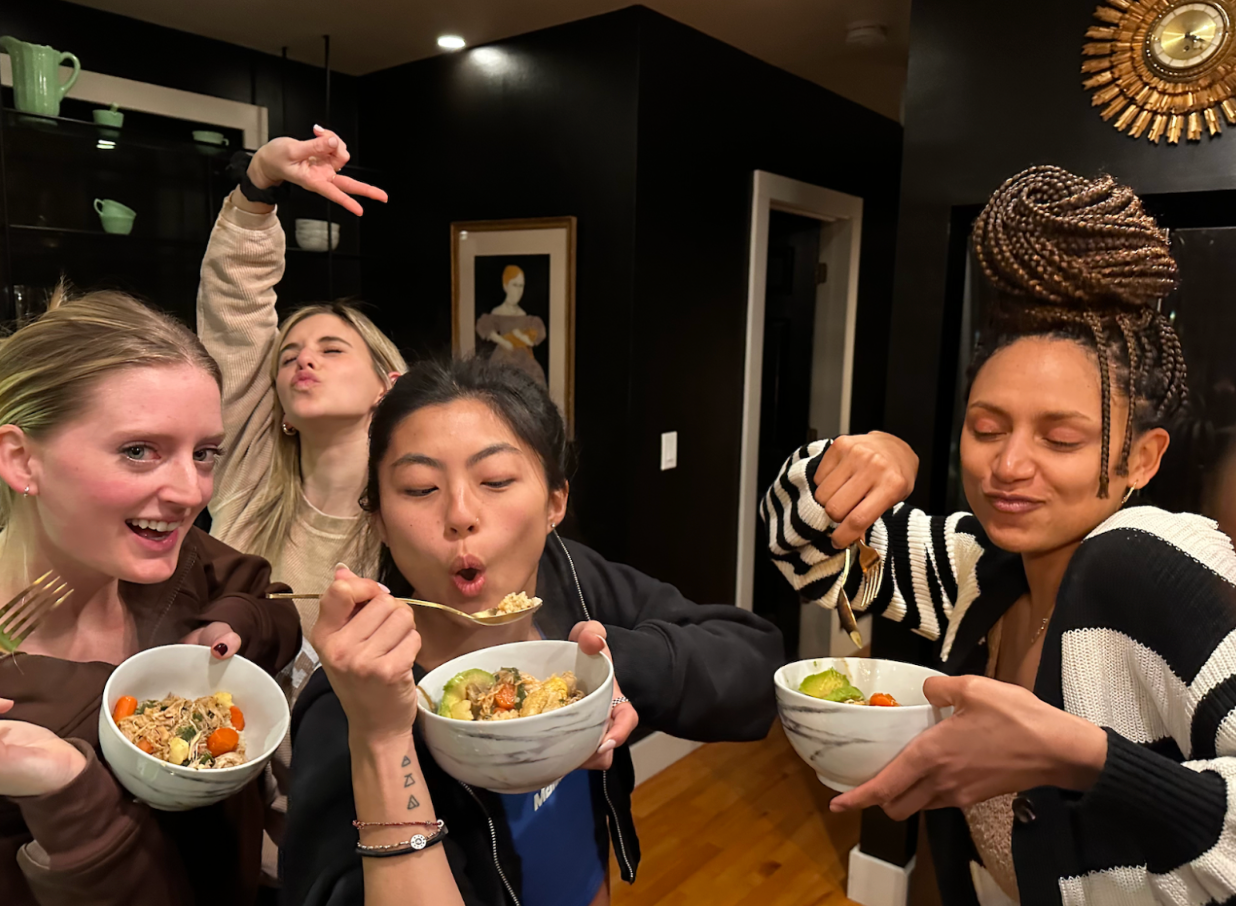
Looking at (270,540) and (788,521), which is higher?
(788,521)

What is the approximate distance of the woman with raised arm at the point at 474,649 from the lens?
2.50 feet

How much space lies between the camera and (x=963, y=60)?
211cm

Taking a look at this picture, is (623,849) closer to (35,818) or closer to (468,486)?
(468,486)

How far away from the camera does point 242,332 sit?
5.59 ft

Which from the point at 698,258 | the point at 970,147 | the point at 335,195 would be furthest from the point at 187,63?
the point at 970,147

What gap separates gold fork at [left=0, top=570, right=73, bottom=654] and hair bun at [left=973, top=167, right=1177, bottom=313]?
1069mm

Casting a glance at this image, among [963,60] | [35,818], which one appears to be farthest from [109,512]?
[963,60]

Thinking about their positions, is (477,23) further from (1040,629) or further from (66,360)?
(1040,629)

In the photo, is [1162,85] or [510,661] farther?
[1162,85]

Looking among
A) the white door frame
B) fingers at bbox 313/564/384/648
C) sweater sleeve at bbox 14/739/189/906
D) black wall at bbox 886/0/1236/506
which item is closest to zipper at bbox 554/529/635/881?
fingers at bbox 313/564/384/648

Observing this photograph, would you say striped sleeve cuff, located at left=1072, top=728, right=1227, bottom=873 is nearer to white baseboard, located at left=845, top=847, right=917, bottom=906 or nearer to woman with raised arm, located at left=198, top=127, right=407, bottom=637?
woman with raised arm, located at left=198, top=127, right=407, bottom=637

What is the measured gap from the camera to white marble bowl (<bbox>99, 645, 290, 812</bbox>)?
78 cm

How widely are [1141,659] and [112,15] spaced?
3513mm

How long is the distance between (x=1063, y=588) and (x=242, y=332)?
150 cm
